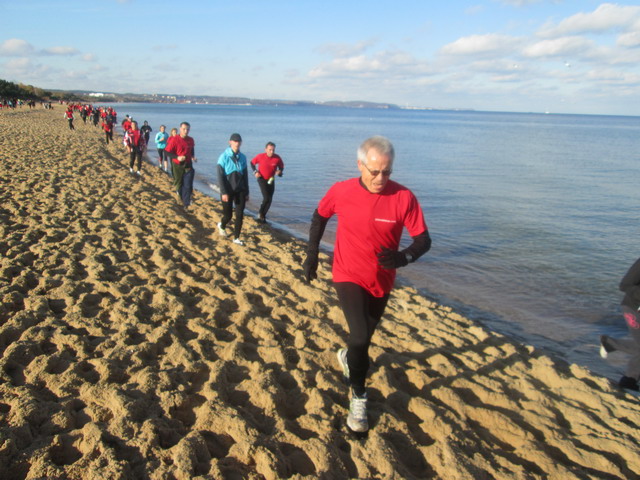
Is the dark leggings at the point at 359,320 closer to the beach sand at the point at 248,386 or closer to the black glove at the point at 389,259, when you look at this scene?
the black glove at the point at 389,259

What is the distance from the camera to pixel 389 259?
2803mm

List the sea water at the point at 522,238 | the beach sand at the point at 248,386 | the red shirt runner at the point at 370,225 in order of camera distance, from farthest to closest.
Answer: the sea water at the point at 522,238, the red shirt runner at the point at 370,225, the beach sand at the point at 248,386

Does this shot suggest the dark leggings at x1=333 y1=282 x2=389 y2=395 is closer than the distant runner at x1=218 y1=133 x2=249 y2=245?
Yes

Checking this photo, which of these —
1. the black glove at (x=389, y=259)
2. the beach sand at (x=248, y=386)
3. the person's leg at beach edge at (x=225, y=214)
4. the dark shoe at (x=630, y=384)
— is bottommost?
the dark shoe at (x=630, y=384)

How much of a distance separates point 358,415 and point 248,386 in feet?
2.94

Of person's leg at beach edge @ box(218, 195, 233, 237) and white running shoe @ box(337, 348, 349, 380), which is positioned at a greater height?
person's leg at beach edge @ box(218, 195, 233, 237)

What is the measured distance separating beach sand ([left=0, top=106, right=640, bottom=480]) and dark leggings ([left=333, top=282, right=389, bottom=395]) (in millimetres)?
403

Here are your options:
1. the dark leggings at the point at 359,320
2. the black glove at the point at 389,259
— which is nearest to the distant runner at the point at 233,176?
the dark leggings at the point at 359,320

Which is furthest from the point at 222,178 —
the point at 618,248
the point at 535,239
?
the point at 618,248

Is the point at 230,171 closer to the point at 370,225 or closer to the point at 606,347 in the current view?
the point at 370,225

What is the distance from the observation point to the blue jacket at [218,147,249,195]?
23.7 ft

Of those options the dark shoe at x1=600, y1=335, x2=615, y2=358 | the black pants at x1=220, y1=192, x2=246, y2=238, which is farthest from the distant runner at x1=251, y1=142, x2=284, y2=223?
the dark shoe at x1=600, y1=335, x2=615, y2=358

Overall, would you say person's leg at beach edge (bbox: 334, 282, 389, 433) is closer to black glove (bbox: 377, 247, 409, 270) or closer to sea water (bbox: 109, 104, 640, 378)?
black glove (bbox: 377, 247, 409, 270)

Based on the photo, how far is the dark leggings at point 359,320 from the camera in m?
2.98
